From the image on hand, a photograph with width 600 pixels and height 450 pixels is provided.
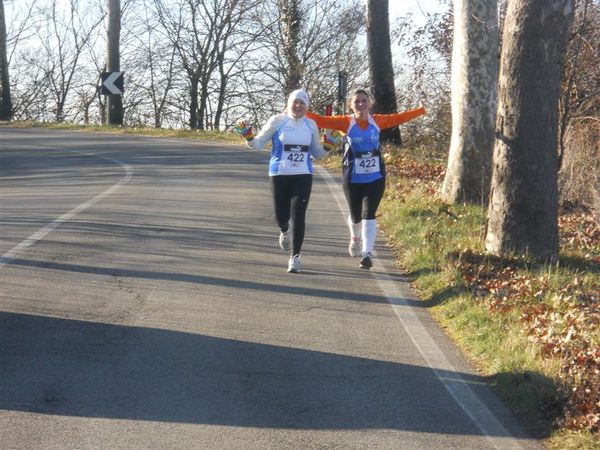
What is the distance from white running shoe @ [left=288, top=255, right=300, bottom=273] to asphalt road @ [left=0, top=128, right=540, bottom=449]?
93 mm

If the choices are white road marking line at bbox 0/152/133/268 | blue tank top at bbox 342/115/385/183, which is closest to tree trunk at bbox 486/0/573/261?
blue tank top at bbox 342/115/385/183

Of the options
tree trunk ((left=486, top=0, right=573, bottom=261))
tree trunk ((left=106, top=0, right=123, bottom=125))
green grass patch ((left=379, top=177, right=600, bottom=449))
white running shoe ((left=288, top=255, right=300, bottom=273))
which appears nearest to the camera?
green grass patch ((left=379, top=177, right=600, bottom=449))

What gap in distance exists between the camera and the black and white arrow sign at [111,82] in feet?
107

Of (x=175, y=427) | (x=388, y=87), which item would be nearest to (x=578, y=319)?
(x=175, y=427)

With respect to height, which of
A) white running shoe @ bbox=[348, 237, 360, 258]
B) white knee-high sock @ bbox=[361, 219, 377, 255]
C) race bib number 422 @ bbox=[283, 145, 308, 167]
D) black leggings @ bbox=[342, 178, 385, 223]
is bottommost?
white running shoe @ bbox=[348, 237, 360, 258]

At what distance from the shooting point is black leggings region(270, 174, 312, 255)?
9852mm

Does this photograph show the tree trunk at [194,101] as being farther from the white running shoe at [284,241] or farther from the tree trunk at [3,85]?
the white running shoe at [284,241]

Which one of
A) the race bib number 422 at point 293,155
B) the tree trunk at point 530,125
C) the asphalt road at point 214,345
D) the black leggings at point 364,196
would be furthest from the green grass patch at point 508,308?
the race bib number 422 at point 293,155

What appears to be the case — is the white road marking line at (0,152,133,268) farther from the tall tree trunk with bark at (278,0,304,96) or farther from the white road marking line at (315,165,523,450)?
the tall tree trunk with bark at (278,0,304,96)

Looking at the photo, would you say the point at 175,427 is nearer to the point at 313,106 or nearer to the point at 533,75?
the point at 533,75

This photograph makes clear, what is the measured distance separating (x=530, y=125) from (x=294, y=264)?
2.65 metres

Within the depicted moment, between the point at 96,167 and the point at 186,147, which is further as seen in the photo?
the point at 186,147

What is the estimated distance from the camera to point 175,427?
5668mm

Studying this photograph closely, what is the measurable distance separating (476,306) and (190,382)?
9.46ft
